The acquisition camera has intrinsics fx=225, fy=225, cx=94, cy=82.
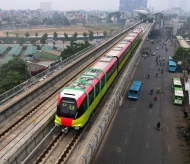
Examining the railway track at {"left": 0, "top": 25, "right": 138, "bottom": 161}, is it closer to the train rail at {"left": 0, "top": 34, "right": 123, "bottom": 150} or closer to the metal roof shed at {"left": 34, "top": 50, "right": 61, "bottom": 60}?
the train rail at {"left": 0, "top": 34, "right": 123, "bottom": 150}

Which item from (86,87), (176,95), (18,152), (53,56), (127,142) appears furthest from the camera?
(53,56)

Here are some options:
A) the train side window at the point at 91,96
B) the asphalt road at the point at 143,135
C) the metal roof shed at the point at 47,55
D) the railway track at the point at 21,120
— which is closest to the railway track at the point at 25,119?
the railway track at the point at 21,120

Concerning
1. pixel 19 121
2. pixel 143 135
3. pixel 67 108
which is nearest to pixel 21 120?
pixel 19 121

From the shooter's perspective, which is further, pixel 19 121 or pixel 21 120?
pixel 21 120

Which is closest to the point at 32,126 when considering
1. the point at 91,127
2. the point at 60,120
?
the point at 60,120

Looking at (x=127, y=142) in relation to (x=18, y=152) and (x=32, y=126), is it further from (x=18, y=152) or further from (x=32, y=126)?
(x=18, y=152)

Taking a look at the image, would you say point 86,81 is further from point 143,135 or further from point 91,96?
point 143,135

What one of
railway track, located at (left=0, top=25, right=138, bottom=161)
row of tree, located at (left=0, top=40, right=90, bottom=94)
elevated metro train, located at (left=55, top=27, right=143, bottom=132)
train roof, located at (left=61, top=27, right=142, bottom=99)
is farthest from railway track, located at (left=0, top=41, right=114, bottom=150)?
row of tree, located at (left=0, top=40, right=90, bottom=94)
